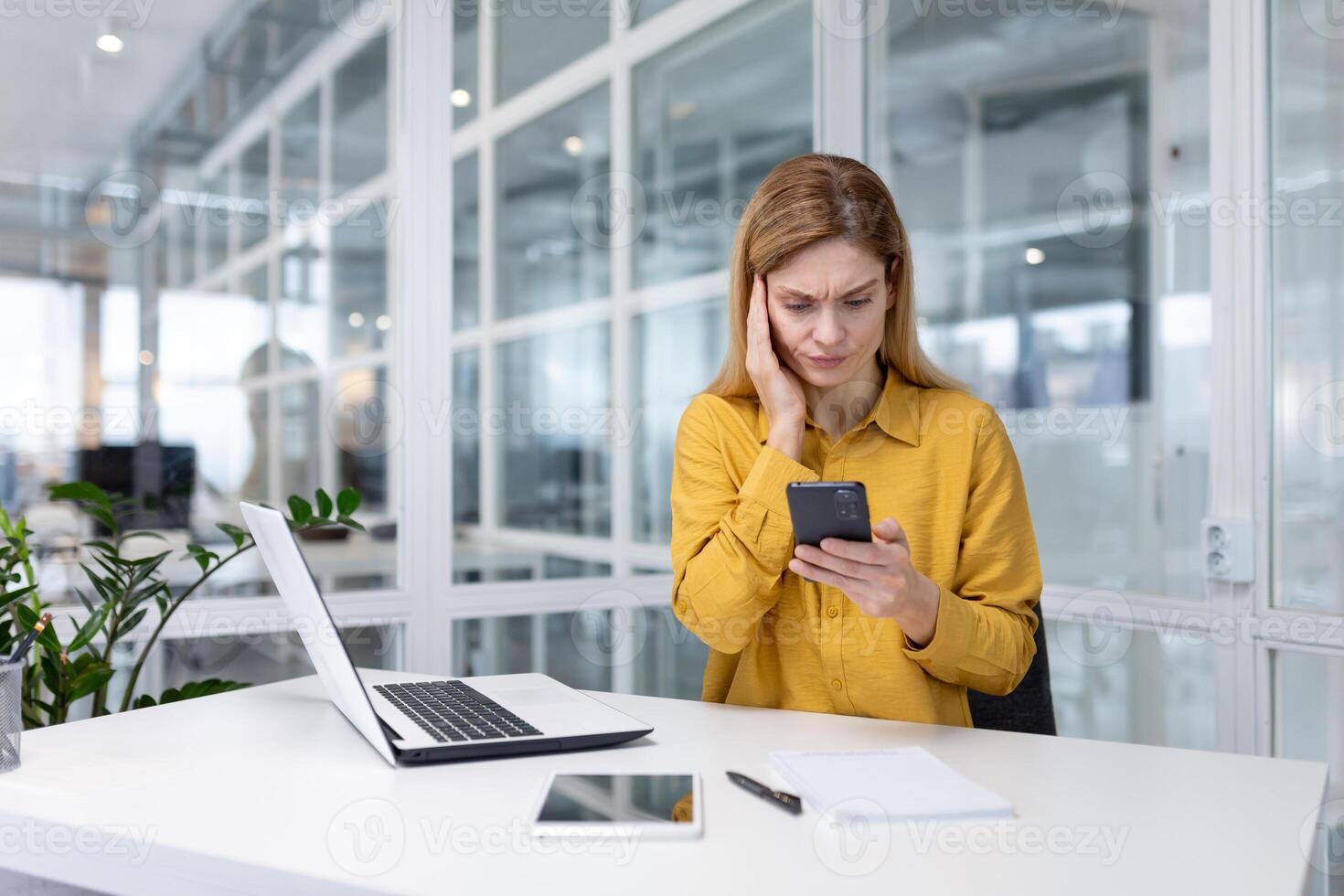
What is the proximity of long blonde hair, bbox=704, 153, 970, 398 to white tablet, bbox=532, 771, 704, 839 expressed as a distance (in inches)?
34.0

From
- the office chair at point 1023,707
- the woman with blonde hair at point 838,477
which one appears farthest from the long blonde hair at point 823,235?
the office chair at point 1023,707

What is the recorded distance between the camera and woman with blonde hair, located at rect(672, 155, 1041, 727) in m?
1.50

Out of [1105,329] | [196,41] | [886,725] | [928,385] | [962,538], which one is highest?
[196,41]

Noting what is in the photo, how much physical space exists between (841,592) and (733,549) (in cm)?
18

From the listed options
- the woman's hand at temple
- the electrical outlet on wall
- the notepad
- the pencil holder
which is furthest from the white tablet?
the electrical outlet on wall

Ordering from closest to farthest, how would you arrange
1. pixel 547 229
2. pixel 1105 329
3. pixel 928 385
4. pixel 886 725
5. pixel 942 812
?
pixel 942 812
pixel 886 725
pixel 928 385
pixel 1105 329
pixel 547 229

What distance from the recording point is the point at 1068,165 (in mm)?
2723

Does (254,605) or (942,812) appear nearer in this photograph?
(942,812)

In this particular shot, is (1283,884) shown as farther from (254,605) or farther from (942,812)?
(254,605)

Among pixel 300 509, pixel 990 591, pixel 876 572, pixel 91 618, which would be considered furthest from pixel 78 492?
pixel 990 591

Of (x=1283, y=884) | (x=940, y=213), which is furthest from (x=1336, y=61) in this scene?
(x=1283, y=884)

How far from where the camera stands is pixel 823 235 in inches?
63.6

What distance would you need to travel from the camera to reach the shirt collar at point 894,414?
167 cm

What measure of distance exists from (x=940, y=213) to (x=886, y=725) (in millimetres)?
2039
